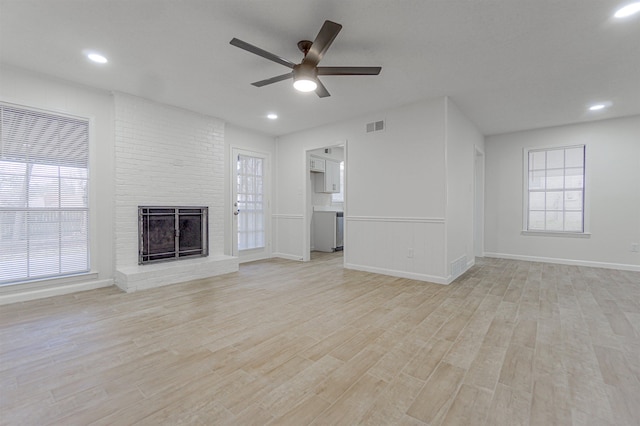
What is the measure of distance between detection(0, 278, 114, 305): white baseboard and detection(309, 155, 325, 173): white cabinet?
429 cm

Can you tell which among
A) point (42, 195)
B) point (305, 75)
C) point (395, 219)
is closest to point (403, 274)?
point (395, 219)

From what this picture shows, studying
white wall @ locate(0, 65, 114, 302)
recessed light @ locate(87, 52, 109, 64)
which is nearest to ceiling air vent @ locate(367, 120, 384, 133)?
recessed light @ locate(87, 52, 109, 64)

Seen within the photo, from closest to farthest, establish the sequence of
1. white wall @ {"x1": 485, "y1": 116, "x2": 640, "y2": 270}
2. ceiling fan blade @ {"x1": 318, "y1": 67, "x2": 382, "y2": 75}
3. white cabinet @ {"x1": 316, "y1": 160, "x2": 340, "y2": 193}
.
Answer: ceiling fan blade @ {"x1": 318, "y1": 67, "x2": 382, "y2": 75} < white wall @ {"x1": 485, "y1": 116, "x2": 640, "y2": 270} < white cabinet @ {"x1": 316, "y1": 160, "x2": 340, "y2": 193}

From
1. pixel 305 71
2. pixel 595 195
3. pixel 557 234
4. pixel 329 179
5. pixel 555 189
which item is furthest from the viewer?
pixel 329 179

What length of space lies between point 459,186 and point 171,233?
4.53 metres

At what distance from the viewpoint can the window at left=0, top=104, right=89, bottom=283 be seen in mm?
3160

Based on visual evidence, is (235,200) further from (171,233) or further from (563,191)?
(563,191)

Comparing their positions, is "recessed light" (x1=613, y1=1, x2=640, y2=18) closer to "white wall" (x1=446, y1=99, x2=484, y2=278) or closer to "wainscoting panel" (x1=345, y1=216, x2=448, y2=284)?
"white wall" (x1=446, y1=99, x2=484, y2=278)

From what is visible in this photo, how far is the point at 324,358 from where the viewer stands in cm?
202

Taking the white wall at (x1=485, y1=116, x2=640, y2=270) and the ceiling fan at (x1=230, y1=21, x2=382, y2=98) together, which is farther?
the white wall at (x1=485, y1=116, x2=640, y2=270)

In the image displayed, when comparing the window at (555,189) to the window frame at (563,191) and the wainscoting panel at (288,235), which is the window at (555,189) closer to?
the window frame at (563,191)

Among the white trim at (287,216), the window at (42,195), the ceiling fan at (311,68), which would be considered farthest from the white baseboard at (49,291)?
the ceiling fan at (311,68)

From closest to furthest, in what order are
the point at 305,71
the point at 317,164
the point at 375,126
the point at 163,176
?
the point at 305,71 → the point at 163,176 → the point at 375,126 → the point at 317,164

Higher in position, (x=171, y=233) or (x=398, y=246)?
(x=171, y=233)
